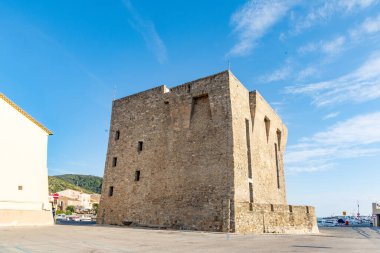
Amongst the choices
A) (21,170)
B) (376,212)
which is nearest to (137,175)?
(21,170)

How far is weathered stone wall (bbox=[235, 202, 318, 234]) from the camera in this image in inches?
590

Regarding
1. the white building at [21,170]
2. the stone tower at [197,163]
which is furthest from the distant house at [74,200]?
the white building at [21,170]

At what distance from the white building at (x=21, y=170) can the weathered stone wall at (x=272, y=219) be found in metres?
10.9

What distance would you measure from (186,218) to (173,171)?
10.1ft

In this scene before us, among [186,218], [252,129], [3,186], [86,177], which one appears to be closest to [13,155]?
[3,186]

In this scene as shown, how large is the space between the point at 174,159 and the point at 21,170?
8626mm

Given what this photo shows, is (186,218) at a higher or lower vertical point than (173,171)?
lower

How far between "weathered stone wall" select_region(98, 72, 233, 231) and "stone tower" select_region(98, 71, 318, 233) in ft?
0.18

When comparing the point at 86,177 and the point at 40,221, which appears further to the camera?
the point at 86,177

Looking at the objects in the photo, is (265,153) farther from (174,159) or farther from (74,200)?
(74,200)

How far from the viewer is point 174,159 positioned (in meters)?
18.5

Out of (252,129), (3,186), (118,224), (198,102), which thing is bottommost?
(118,224)

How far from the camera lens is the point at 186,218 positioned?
652 inches

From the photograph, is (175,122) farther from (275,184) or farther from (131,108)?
(275,184)
